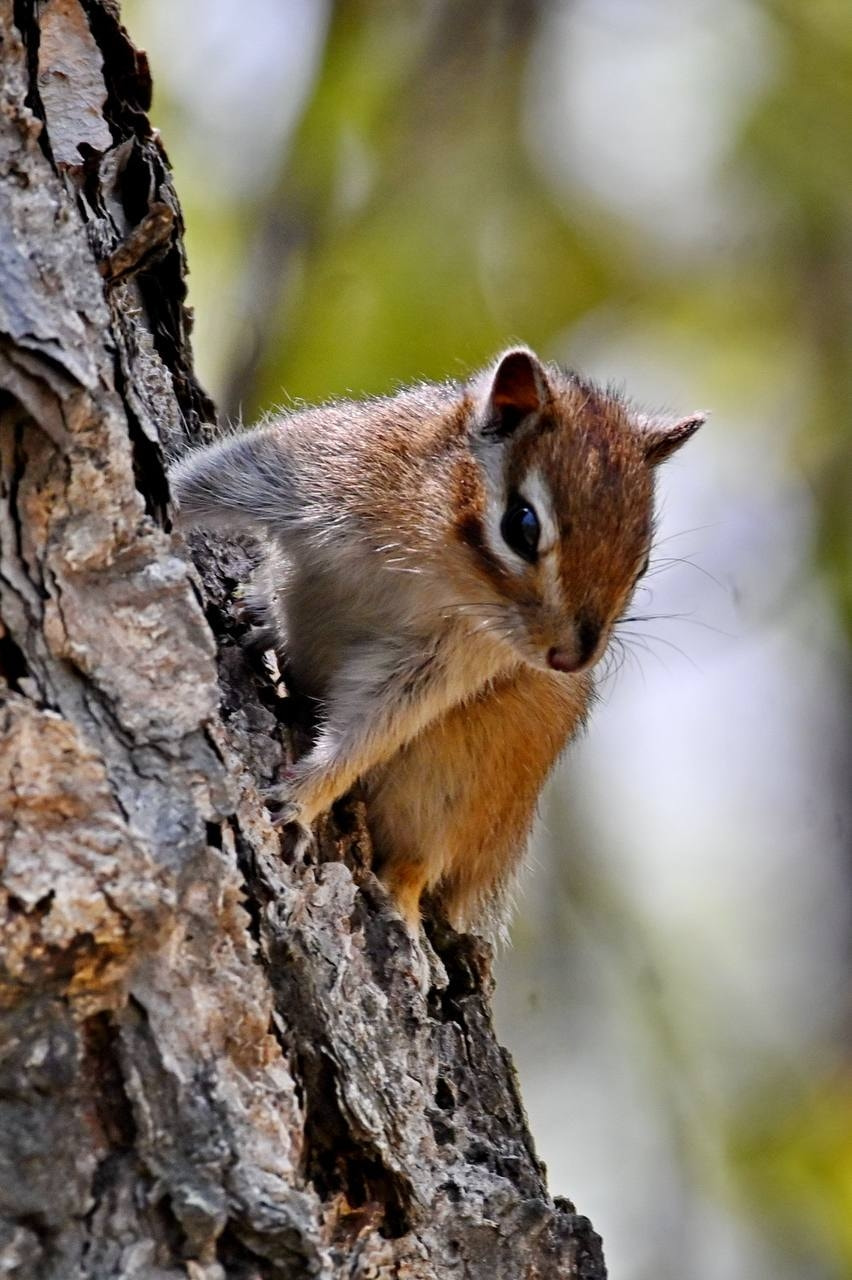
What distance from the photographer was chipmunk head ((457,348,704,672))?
3068mm

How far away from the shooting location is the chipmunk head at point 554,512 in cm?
307

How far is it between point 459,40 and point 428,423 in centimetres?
259

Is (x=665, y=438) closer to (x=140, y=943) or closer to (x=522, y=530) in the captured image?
(x=522, y=530)

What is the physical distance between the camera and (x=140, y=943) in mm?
1824

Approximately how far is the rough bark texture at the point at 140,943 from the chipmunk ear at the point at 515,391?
1112mm

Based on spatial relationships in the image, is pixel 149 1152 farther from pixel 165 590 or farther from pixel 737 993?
pixel 737 993

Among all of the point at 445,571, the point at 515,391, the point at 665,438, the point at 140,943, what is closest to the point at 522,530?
the point at 445,571

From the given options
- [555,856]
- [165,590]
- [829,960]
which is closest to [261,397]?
[555,856]

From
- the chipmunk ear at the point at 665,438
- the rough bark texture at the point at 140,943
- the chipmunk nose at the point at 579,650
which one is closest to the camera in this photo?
the rough bark texture at the point at 140,943

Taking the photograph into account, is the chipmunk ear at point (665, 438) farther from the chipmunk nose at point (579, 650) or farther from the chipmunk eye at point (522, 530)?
the chipmunk nose at point (579, 650)

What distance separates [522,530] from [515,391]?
36cm

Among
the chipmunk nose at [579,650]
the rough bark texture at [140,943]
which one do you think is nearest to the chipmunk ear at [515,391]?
the chipmunk nose at [579,650]

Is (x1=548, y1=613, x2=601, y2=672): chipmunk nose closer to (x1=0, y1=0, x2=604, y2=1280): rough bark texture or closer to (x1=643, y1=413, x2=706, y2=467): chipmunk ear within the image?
(x1=643, y1=413, x2=706, y2=467): chipmunk ear

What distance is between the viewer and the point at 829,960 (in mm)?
6480
